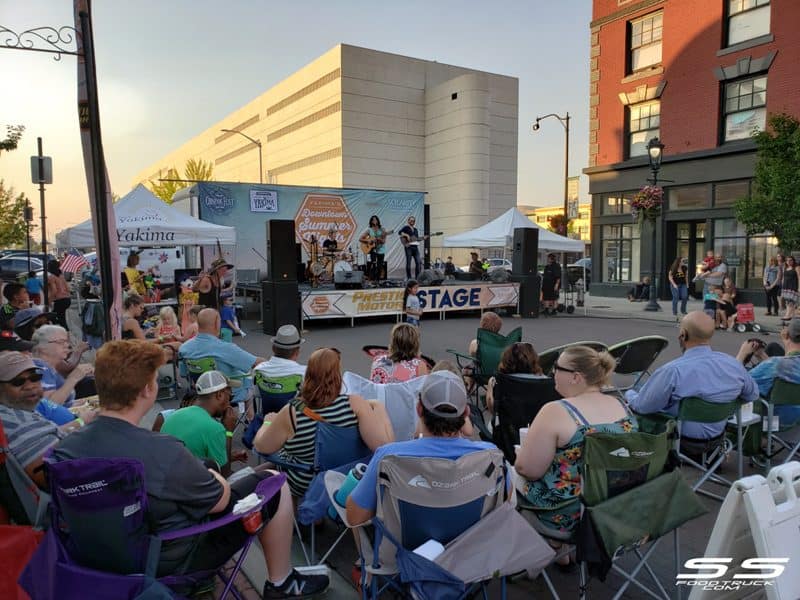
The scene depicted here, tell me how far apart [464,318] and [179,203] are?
11.6 metres

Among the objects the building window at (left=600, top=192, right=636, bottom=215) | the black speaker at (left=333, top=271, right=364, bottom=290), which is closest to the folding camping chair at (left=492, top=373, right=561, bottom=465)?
the black speaker at (left=333, top=271, right=364, bottom=290)

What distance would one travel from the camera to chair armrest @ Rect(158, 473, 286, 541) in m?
2.16

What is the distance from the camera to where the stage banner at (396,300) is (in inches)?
535

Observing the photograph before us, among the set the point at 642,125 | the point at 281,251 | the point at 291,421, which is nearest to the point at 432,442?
the point at 291,421

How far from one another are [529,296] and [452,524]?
570 inches

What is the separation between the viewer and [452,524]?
2.27m

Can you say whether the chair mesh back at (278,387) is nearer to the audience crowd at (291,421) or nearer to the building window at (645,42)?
the audience crowd at (291,421)

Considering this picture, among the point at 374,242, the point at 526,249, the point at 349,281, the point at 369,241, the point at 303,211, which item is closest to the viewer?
the point at 526,249

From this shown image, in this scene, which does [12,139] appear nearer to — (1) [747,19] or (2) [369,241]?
(2) [369,241]

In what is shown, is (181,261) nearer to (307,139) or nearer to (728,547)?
(728,547)

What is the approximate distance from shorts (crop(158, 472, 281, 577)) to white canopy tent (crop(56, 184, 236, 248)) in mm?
11128

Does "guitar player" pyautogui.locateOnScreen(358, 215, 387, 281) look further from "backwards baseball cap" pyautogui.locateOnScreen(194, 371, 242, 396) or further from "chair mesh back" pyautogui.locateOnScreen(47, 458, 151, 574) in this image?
"chair mesh back" pyautogui.locateOnScreen(47, 458, 151, 574)

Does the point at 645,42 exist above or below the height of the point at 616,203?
above

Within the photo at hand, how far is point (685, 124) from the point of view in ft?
65.4
